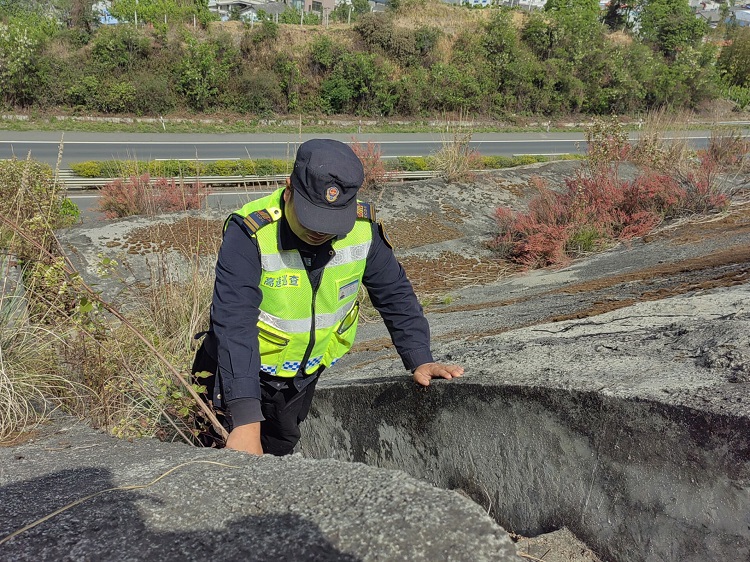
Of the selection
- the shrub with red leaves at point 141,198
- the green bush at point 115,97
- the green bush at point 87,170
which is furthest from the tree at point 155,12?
the shrub with red leaves at point 141,198

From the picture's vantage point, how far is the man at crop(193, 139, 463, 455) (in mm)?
2191

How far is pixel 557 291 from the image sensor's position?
538 centimetres

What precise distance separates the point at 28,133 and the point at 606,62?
83.0 ft

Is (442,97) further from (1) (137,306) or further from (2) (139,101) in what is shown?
(1) (137,306)

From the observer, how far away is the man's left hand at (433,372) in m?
2.56

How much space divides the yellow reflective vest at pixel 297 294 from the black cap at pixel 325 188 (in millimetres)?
198

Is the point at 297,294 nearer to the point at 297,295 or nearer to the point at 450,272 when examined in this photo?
the point at 297,295

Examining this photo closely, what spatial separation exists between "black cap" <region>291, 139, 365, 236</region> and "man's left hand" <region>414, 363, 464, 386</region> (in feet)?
2.43

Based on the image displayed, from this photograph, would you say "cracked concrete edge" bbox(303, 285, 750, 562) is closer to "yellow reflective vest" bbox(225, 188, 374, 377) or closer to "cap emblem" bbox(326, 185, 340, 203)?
"yellow reflective vest" bbox(225, 188, 374, 377)

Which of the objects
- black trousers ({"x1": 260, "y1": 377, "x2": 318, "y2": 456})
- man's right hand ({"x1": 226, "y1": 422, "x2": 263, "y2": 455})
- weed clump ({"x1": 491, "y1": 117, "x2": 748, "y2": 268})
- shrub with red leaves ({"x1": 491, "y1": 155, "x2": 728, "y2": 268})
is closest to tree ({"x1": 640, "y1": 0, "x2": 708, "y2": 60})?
weed clump ({"x1": 491, "y1": 117, "x2": 748, "y2": 268})

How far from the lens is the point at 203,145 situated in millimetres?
19719

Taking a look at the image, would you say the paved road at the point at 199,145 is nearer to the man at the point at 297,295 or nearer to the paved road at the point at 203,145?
the paved road at the point at 203,145

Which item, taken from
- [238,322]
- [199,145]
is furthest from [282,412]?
[199,145]

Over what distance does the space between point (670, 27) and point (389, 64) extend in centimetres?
1750
